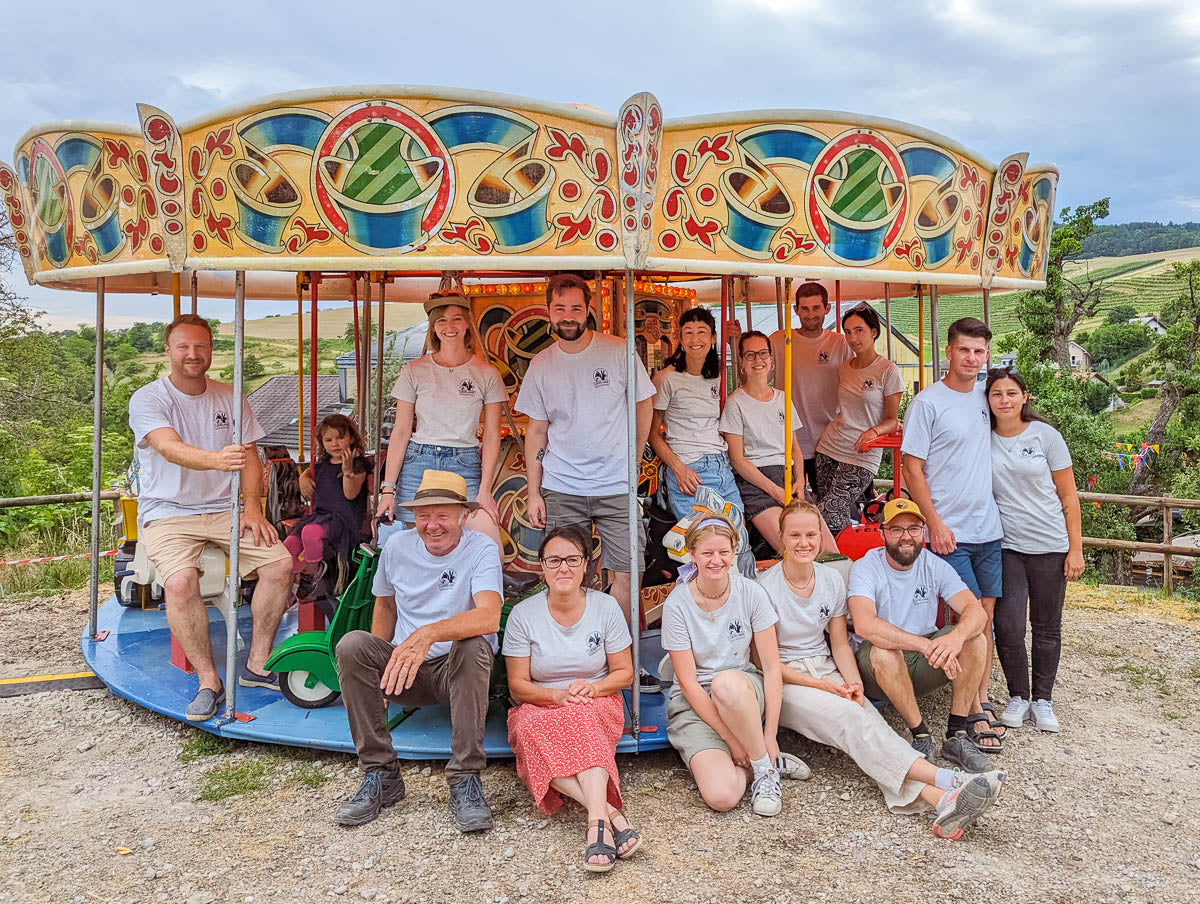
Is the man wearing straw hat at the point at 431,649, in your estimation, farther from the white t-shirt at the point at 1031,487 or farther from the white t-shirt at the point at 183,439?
the white t-shirt at the point at 1031,487

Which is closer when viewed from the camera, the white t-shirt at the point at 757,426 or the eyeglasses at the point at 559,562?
the eyeglasses at the point at 559,562

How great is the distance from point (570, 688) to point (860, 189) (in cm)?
245

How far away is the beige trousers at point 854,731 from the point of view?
374 centimetres

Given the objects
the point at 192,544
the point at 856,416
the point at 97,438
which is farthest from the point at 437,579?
the point at 856,416

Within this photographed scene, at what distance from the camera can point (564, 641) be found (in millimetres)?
3826

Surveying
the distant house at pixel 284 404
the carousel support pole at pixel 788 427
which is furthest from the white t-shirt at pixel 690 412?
the distant house at pixel 284 404

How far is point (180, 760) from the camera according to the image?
4352mm

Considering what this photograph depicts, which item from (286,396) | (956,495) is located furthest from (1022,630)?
(286,396)

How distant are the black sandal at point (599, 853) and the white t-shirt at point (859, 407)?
324cm

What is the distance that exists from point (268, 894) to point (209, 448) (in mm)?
2326

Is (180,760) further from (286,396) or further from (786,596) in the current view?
(286,396)

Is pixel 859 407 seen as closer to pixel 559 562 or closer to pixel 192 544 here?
pixel 559 562

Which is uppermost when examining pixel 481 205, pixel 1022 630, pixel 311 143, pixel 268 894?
pixel 311 143

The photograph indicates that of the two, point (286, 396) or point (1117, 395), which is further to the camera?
point (1117, 395)
